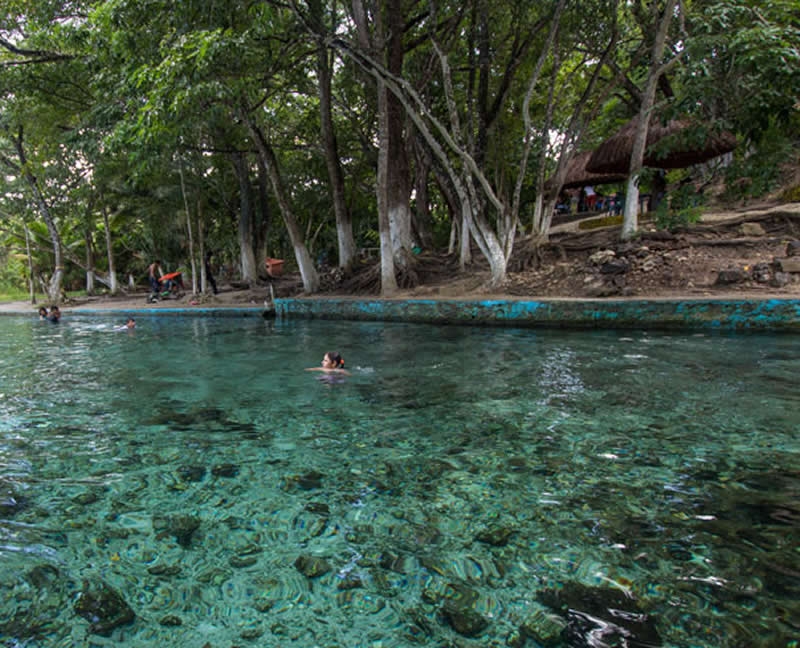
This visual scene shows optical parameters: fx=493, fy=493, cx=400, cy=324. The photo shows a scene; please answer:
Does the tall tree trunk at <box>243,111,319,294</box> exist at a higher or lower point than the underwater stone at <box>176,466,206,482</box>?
higher

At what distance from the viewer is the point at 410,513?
279 cm

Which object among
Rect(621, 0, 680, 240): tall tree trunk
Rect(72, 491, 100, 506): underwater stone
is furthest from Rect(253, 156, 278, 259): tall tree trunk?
Rect(72, 491, 100, 506): underwater stone

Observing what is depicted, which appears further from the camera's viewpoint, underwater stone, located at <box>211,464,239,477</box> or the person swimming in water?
the person swimming in water

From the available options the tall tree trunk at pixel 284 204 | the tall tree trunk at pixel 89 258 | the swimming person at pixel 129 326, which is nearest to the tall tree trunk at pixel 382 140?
the tall tree trunk at pixel 284 204

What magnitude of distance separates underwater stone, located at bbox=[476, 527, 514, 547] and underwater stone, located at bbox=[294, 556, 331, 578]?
2.57 feet

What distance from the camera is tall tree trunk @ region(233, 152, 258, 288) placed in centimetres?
2019

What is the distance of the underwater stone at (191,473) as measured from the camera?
3295 mm

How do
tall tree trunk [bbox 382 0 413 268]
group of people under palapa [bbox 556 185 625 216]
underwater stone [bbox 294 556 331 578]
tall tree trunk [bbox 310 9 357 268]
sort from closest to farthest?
underwater stone [bbox 294 556 331 578]
tall tree trunk [bbox 382 0 413 268]
tall tree trunk [bbox 310 9 357 268]
group of people under palapa [bbox 556 185 625 216]

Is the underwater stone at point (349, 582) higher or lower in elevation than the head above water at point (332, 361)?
lower

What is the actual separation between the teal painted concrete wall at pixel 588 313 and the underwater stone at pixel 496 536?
310 inches

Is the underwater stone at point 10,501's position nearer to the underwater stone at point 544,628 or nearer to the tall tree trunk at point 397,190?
the underwater stone at point 544,628

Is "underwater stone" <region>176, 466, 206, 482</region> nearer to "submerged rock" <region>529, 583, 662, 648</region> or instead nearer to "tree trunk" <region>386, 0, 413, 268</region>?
"submerged rock" <region>529, 583, 662, 648</region>

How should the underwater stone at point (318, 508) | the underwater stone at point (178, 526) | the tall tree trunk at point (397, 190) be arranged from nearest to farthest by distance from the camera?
the underwater stone at point (178, 526)
the underwater stone at point (318, 508)
the tall tree trunk at point (397, 190)

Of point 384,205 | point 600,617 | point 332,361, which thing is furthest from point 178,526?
point 384,205
